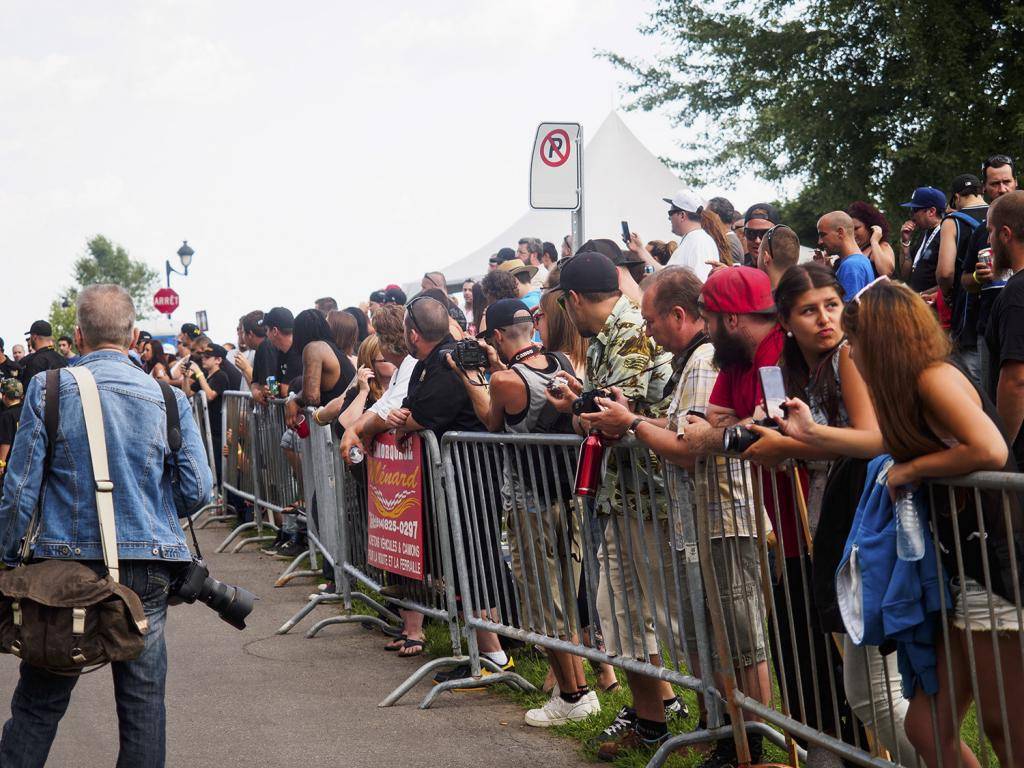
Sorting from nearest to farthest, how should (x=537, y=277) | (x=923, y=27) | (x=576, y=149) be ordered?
(x=576, y=149) < (x=537, y=277) < (x=923, y=27)

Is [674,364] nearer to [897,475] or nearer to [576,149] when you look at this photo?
[897,475]

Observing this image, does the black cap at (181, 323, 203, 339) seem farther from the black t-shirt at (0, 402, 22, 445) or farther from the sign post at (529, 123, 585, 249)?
the sign post at (529, 123, 585, 249)

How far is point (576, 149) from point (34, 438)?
598 cm

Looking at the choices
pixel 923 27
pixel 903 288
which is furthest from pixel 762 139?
pixel 903 288

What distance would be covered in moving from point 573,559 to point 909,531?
9.17 feet

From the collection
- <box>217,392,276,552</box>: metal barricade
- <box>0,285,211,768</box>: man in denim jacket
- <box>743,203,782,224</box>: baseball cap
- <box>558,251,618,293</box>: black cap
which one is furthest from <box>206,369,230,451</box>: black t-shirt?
<box>0,285,211,768</box>: man in denim jacket

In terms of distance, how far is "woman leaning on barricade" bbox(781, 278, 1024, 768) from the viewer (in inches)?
126

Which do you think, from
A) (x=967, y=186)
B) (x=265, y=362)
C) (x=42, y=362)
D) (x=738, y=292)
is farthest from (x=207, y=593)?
(x=42, y=362)

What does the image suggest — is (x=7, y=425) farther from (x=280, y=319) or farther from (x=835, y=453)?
(x=835, y=453)

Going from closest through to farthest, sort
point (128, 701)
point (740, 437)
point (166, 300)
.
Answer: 1. point (740, 437)
2. point (128, 701)
3. point (166, 300)

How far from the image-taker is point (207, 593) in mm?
4785

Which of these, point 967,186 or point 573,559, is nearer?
point 573,559

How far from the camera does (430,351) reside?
23.0 feet

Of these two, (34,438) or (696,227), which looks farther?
(696,227)
